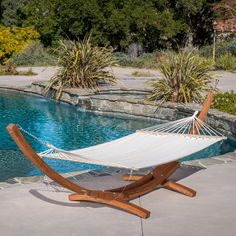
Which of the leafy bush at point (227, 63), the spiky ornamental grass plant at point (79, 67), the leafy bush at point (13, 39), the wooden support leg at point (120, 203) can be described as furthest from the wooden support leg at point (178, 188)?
the leafy bush at point (13, 39)

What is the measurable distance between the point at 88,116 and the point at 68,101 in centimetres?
172

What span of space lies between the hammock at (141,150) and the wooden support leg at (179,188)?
0.40 meters

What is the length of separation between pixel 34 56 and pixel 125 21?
13.7ft

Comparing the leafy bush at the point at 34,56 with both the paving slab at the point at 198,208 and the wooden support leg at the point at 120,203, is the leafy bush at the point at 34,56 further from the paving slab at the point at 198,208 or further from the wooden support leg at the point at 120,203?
the wooden support leg at the point at 120,203

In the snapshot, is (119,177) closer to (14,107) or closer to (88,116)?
(88,116)

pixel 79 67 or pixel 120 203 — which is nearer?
pixel 120 203

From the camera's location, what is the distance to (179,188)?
6.04 metres

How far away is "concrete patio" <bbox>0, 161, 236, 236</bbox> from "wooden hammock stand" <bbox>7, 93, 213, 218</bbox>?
0.08 metres

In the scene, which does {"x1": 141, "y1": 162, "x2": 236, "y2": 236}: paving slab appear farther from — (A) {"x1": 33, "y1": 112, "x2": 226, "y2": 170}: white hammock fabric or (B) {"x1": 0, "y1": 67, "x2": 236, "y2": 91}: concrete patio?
(B) {"x1": 0, "y1": 67, "x2": 236, "y2": 91}: concrete patio

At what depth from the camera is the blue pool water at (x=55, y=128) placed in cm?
852

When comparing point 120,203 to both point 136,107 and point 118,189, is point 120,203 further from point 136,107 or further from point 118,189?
point 136,107

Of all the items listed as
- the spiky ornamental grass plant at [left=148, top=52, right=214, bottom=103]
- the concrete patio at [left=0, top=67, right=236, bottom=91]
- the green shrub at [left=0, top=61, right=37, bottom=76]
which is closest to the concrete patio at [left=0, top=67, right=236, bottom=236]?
the spiky ornamental grass plant at [left=148, top=52, right=214, bottom=103]

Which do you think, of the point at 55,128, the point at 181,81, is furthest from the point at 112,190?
the point at 181,81

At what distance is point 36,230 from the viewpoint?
16.4 feet
